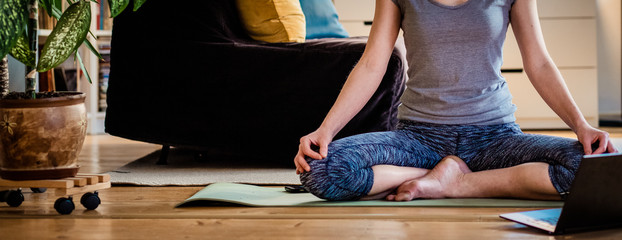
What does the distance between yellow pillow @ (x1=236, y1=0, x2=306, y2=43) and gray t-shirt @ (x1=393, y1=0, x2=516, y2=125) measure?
88 centimetres

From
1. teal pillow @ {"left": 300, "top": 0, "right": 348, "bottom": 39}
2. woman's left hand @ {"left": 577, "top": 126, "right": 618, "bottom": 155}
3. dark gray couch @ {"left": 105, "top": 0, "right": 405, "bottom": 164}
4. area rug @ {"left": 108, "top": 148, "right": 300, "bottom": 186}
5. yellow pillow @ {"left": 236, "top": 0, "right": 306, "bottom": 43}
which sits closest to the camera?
woman's left hand @ {"left": 577, "top": 126, "right": 618, "bottom": 155}

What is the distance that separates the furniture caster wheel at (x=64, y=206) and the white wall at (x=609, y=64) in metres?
3.81

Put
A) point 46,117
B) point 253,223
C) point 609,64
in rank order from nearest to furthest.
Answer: point 253,223 < point 46,117 < point 609,64

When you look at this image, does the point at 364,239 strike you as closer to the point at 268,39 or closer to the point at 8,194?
the point at 8,194

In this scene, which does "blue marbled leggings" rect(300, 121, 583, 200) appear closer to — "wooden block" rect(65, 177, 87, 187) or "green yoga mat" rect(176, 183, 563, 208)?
"green yoga mat" rect(176, 183, 563, 208)

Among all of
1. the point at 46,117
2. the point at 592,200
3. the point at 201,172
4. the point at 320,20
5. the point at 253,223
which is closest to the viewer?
the point at 592,200

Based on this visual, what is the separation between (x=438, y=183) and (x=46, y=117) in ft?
2.64

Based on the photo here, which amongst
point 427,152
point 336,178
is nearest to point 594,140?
point 427,152

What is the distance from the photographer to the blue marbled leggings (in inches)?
62.1

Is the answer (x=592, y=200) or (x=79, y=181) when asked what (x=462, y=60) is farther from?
(x=79, y=181)

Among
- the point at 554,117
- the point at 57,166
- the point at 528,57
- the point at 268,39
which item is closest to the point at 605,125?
the point at 554,117

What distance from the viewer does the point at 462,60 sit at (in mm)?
1648

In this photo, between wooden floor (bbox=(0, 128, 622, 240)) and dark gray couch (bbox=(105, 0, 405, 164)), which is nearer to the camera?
wooden floor (bbox=(0, 128, 622, 240))

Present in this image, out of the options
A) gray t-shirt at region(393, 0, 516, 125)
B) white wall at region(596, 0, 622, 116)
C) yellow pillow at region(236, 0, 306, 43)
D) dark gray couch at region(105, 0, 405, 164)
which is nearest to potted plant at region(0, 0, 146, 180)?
gray t-shirt at region(393, 0, 516, 125)
